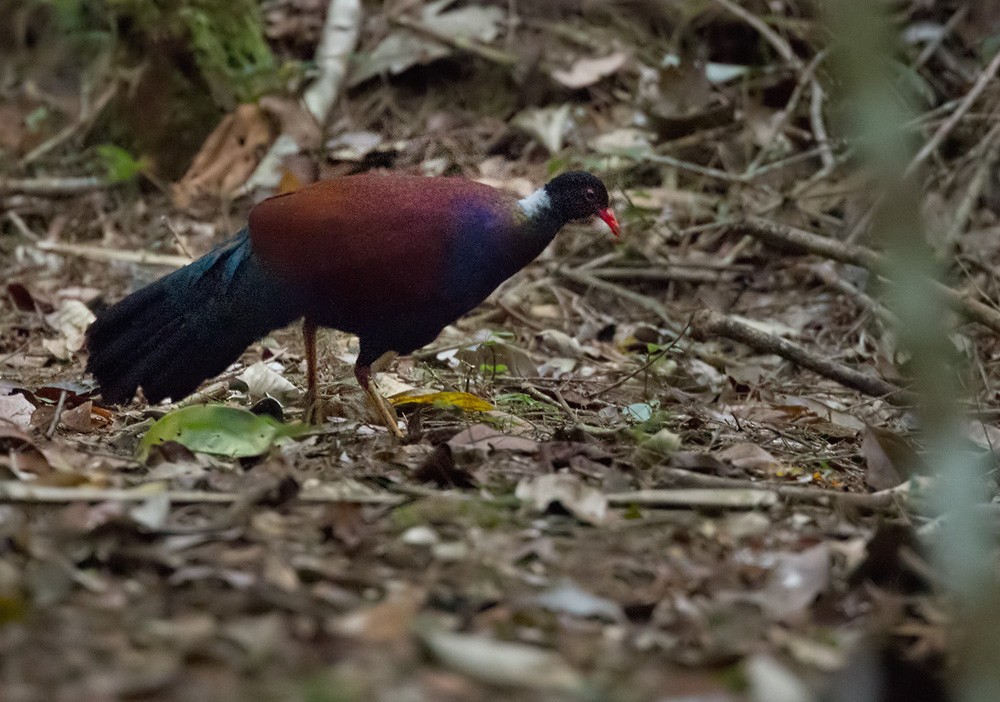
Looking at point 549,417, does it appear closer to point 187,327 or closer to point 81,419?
point 187,327

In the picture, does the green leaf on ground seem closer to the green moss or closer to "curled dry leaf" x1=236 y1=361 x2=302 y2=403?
"curled dry leaf" x1=236 y1=361 x2=302 y2=403

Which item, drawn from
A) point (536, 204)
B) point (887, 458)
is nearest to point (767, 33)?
point (536, 204)

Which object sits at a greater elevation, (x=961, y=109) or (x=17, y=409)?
(x=961, y=109)

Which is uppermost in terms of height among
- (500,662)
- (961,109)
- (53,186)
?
(961,109)

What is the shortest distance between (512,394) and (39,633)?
7.53 feet

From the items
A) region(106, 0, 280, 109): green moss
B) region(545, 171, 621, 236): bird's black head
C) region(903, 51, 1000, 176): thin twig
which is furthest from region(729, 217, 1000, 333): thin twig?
region(106, 0, 280, 109): green moss

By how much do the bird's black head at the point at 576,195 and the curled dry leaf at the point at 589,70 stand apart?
2717 millimetres

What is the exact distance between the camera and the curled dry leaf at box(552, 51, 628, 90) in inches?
270

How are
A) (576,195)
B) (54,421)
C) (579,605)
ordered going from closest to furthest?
(579,605) → (54,421) → (576,195)

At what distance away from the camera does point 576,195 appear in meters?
4.18

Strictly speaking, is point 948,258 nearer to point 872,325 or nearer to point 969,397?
point 872,325

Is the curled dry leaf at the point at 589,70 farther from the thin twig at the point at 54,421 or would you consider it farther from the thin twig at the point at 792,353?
the thin twig at the point at 54,421

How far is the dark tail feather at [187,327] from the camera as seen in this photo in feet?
12.3

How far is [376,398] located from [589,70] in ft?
11.6
